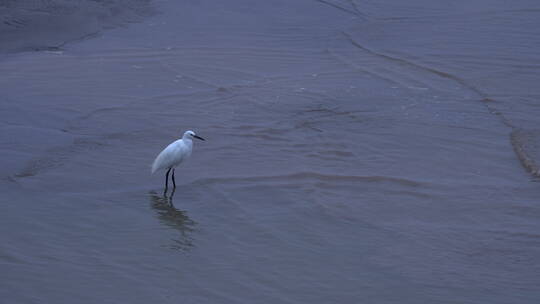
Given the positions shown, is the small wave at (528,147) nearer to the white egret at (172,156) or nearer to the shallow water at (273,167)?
the shallow water at (273,167)

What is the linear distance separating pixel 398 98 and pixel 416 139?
71.9 inches

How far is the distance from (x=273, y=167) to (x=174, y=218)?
1.69 metres

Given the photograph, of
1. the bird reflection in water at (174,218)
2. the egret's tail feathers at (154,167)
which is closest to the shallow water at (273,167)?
the bird reflection in water at (174,218)

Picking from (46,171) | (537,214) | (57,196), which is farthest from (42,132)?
(537,214)

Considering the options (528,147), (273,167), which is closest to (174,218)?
(273,167)

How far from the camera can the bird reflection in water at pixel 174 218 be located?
6880 mm

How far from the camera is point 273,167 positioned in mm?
8820

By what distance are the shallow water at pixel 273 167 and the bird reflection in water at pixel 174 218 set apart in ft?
0.07

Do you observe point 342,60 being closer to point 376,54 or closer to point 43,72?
point 376,54

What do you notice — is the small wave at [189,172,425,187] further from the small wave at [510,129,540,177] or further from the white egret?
the small wave at [510,129,540,177]

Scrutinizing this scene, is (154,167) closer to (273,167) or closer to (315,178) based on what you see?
(273,167)

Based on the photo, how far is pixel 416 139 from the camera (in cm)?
1002

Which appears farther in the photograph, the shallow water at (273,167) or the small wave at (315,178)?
the small wave at (315,178)

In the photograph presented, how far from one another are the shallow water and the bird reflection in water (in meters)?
0.02
